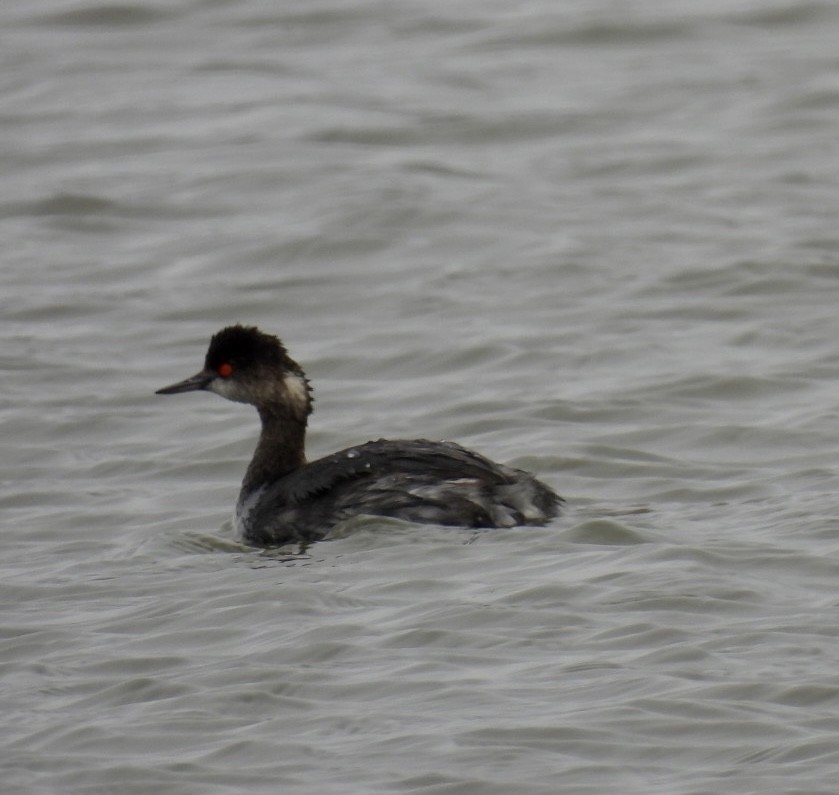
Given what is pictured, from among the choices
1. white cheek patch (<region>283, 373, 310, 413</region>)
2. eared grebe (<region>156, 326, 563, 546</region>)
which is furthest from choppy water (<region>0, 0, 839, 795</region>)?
white cheek patch (<region>283, 373, 310, 413</region>)

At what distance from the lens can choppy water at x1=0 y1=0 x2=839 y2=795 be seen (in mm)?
6598

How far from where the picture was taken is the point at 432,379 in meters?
12.0

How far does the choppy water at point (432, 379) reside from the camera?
6598 mm

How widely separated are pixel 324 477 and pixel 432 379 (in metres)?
2.99

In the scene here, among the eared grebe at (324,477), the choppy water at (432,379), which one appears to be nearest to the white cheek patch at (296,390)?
the eared grebe at (324,477)

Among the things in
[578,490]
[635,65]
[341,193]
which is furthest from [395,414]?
[635,65]

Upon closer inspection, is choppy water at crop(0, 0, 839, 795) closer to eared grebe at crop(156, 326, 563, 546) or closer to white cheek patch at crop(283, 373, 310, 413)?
eared grebe at crop(156, 326, 563, 546)

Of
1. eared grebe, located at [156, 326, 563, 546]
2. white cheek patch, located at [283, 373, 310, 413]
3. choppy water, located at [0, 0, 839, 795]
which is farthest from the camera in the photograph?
white cheek patch, located at [283, 373, 310, 413]

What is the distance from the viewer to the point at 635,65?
18.4m

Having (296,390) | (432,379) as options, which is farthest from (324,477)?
(432,379)

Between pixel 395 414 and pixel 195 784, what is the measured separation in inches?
208

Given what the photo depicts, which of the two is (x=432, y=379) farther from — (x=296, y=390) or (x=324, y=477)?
(x=324, y=477)

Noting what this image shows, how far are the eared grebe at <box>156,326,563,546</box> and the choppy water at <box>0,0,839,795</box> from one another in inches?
5.2

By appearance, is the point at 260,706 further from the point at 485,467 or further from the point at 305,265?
the point at 305,265
